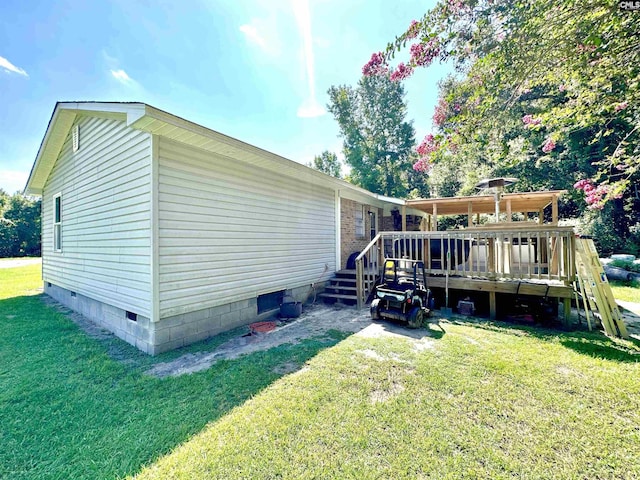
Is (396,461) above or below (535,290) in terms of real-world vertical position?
below

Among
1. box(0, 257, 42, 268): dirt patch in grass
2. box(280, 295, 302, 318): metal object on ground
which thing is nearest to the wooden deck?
box(280, 295, 302, 318): metal object on ground

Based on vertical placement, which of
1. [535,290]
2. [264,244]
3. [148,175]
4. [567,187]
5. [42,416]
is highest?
[567,187]

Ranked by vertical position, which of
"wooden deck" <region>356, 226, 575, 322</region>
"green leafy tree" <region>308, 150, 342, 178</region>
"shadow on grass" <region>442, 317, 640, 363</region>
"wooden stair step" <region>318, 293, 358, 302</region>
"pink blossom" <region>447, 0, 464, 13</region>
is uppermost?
"green leafy tree" <region>308, 150, 342, 178</region>

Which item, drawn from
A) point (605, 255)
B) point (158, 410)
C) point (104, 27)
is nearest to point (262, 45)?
point (104, 27)

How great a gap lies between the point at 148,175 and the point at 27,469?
357 centimetres

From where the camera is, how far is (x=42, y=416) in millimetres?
2793

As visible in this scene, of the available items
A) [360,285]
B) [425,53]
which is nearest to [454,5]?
[425,53]

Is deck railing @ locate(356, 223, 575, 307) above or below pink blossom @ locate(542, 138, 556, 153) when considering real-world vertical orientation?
below

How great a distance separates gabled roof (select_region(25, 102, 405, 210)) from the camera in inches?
156

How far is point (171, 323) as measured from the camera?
447 cm

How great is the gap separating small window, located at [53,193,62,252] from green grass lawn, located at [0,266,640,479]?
191 inches

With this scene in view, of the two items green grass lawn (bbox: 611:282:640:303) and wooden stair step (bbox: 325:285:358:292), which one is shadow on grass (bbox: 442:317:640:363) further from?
green grass lawn (bbox: 611:282:640:303)

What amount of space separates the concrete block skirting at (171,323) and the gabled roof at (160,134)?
2918 millimetres

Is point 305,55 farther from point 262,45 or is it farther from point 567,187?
point 567,187
